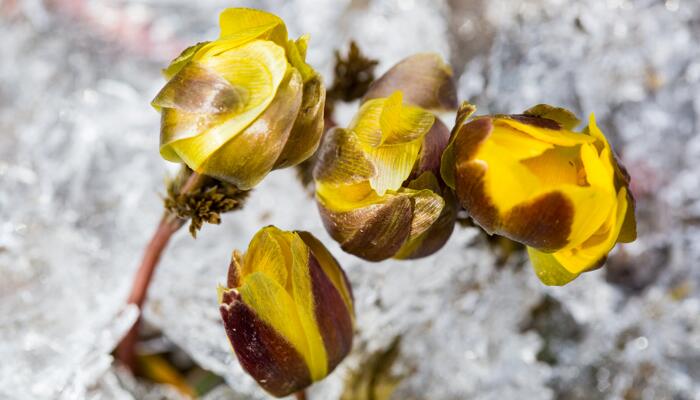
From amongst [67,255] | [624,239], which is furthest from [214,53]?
[67,255]

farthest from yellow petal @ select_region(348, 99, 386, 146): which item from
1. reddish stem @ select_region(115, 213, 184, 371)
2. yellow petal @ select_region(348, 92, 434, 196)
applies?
reddish stem @ select_region(115, 213, 184, 371)

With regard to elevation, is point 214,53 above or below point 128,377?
above

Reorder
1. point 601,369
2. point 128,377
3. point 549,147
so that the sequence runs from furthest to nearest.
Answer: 1. point 601,369
2. point 128,377
3. point 549,147

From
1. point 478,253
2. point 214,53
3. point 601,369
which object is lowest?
point 601,369

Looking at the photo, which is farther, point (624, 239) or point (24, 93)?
point (24, 93)

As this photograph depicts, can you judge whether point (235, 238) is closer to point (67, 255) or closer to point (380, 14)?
point (67, 255)

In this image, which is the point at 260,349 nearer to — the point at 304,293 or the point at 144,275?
the point at 304,293

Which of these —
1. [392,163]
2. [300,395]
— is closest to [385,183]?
[392,163]
